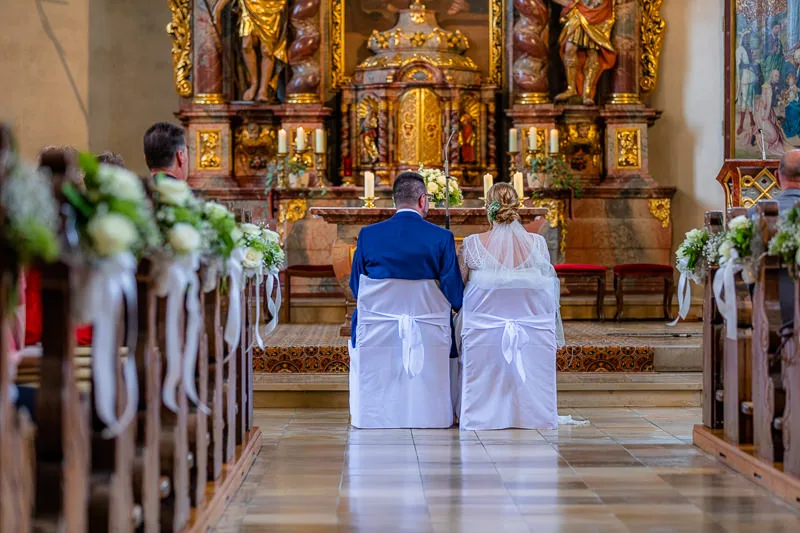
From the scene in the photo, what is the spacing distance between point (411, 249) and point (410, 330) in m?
0.47

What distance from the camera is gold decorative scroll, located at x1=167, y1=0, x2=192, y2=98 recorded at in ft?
42.2

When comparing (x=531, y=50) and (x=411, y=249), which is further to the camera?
(x=531, y=50)

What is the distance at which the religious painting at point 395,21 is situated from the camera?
13.2 meters

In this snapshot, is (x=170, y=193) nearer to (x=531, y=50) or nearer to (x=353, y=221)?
(x=353, y=221)

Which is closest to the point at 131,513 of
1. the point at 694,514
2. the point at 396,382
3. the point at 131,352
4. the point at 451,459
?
the point at 131,352

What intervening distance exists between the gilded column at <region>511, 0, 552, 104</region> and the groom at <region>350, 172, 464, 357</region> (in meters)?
6.12

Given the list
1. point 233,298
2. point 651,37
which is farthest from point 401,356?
point 651,37

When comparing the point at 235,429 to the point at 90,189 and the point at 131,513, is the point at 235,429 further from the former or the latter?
the point at 90,189

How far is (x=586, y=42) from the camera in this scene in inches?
500

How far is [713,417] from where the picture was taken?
632 cm

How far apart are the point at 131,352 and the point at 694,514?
237cm

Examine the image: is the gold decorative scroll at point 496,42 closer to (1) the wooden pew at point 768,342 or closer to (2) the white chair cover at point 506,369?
(2) the white chair cover at point 506,369

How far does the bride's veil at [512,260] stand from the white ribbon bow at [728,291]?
1187 mm

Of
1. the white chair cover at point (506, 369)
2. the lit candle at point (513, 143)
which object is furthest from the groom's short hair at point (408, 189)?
the lit candle at point (513, 143)
